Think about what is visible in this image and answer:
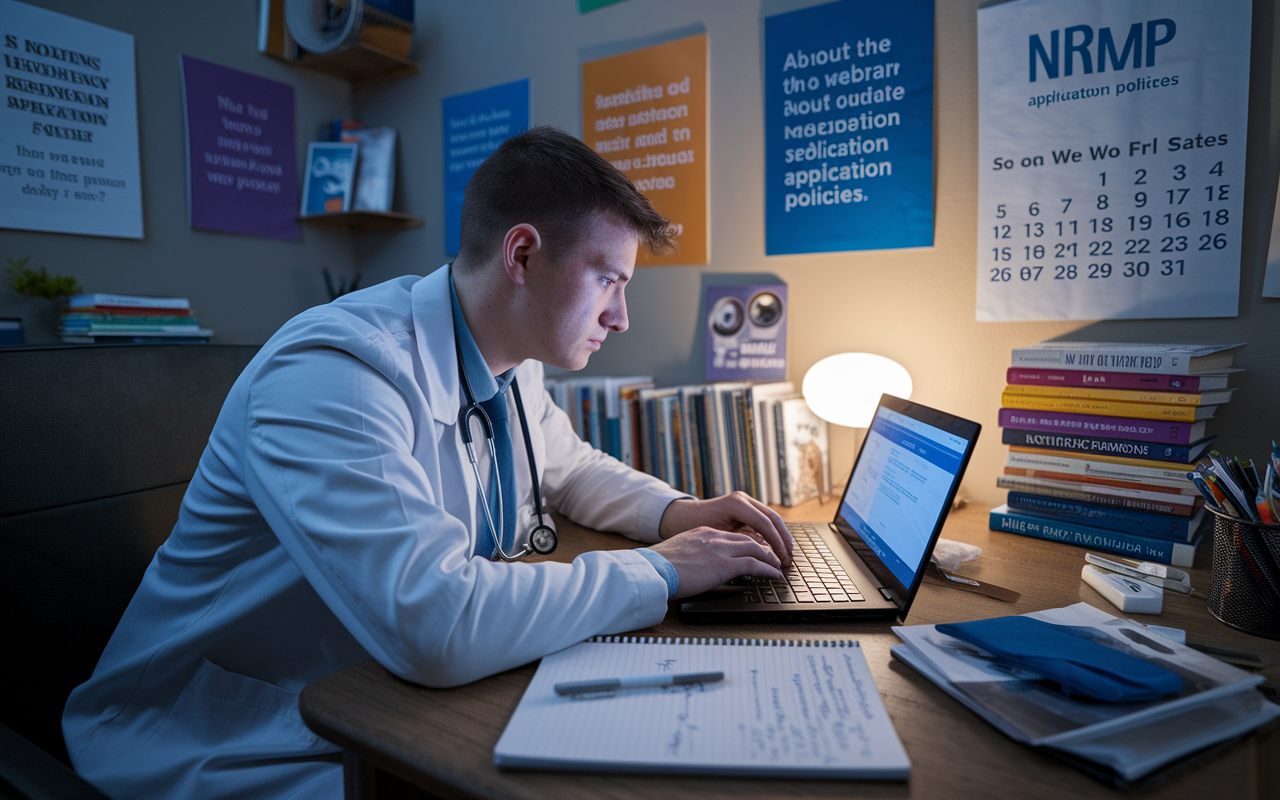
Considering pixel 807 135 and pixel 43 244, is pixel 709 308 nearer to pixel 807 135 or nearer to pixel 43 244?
Result: pixel 807 135

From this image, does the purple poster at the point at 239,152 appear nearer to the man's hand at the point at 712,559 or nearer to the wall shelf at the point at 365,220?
the wall shelf at the point at 365,220

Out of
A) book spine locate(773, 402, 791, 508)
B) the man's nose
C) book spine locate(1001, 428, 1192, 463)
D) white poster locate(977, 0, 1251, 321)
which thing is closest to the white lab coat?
the man's nose

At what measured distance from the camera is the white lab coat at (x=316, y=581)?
71 cm

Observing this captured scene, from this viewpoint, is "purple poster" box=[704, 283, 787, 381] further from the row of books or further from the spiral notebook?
the spiral notebook

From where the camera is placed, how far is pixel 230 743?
0.89 meters

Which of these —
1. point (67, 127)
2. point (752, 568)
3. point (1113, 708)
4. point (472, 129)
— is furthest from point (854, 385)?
point (67, 127)

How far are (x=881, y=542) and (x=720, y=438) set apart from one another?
56cm

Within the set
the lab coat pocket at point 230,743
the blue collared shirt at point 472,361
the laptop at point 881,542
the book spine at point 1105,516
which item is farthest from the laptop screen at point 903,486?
the lab coat pocket at point 230,743

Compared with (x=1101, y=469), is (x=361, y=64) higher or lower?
higher

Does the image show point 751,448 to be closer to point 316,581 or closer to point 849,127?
point 849,127

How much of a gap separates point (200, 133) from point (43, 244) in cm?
54

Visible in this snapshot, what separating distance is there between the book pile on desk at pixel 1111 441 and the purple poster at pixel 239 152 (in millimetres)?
2249

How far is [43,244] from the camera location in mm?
1809

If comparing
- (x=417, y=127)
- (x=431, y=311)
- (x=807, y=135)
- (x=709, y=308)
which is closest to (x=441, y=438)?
(x=431, y=311)
